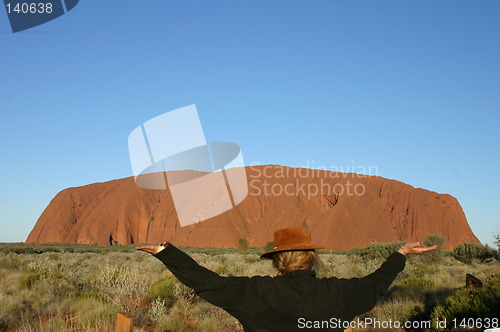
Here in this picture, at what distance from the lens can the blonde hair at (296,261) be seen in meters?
2.43

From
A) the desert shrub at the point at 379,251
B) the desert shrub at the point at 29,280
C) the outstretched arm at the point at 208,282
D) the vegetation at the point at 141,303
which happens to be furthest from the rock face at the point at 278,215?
the outstretched arm at the point at 208,282

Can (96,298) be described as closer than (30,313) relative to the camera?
No

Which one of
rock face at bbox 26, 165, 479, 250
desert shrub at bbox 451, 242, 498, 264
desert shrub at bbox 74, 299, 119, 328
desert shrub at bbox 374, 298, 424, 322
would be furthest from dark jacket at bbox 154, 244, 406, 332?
rock face at bbox 26, 165, 479, 250

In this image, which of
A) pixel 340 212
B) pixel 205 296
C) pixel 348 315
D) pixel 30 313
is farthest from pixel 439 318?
pixel 340 212

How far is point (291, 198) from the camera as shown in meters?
73.6

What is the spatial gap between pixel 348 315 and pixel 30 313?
8880 mm

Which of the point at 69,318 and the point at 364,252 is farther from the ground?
the point at 69,318

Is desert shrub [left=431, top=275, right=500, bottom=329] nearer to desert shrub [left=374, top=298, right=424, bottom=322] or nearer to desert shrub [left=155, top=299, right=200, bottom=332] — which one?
desert shrub [left=374, top=298, right=424, bottom=322]

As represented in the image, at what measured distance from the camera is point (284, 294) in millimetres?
2195

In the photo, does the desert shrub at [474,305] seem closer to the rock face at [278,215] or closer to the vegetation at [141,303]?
the vegetation at [141,303]

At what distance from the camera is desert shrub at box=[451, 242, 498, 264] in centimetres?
2175

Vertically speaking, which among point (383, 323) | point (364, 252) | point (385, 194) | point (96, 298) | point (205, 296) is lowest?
point (385, 194)

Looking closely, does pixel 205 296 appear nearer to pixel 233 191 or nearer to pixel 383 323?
pixel 383 323

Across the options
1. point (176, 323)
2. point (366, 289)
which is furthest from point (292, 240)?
point (176, 323)
